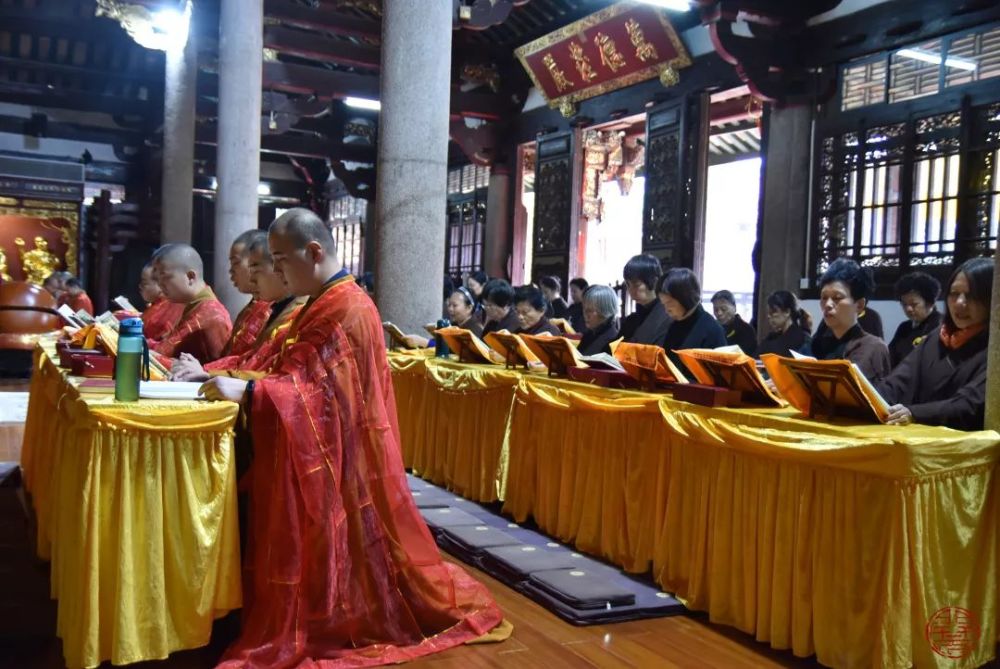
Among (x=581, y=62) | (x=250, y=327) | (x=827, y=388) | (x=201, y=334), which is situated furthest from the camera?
(x=581, y=62)

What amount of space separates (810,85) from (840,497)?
561 cm

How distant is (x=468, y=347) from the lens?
5.09 m

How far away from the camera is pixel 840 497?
2.63m

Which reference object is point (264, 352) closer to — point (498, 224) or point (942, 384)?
point (942, 384)

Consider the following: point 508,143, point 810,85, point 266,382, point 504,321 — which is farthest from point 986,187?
point 508,143

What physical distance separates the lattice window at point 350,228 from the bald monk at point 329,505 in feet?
47.7

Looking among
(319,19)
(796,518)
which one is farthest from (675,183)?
(796,518)

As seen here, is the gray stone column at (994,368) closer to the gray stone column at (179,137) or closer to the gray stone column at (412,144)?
the gray stone column at (412,144)

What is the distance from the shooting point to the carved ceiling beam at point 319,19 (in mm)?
10344

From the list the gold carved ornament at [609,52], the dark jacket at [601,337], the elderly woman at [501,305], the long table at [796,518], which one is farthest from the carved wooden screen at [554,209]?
the long table at [796,518]

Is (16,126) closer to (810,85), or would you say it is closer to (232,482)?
(810,85)

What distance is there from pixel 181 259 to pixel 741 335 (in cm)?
385

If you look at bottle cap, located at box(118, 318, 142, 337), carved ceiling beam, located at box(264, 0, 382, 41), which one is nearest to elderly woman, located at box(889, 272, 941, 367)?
bottle cap, located at box(118, 318, 142, 337)

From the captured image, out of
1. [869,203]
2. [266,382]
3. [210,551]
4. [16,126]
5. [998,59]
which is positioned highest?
[16,126]
